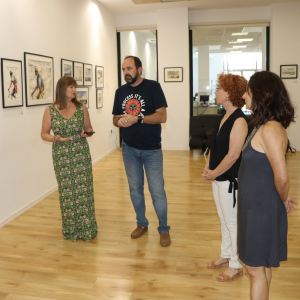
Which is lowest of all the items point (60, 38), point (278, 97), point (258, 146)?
point (258, 146)

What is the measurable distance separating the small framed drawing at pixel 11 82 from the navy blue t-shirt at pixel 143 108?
168 cm

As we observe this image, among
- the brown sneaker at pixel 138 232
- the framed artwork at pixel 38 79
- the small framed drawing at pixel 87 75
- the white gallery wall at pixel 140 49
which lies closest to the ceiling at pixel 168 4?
the white gallery wall at pixel 140 49

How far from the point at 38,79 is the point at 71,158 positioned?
78.9 inches

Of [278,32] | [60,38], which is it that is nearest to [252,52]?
[278,32]

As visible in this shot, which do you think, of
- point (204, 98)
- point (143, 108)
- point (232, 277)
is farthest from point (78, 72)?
point (232, 277)

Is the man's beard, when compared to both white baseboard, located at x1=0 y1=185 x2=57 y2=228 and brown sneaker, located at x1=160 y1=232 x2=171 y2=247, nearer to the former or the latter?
brown sneaker, located at x1=160 y1=232 x2=171 y2=247

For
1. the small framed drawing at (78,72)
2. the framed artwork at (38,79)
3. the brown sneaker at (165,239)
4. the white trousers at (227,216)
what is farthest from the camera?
the small framed drawing at (78,72)

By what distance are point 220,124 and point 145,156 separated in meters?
0.96

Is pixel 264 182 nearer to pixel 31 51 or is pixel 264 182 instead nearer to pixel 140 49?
pixel 31 51

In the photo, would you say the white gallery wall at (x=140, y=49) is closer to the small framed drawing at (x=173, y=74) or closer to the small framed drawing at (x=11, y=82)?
the small framed drawing at (x=173, y=74)

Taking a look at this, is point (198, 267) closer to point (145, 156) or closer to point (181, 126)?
point (145, 156)

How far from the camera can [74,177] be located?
3.45 meters

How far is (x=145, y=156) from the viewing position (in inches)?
131

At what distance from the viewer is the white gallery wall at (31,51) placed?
4.15 metres
